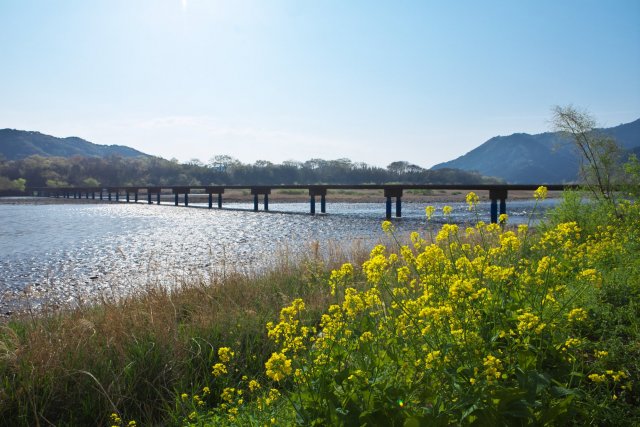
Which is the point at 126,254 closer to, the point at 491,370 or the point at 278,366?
the point at 278,366

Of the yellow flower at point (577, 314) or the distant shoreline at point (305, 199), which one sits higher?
the yellow flower at point (577, 314)

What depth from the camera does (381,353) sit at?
142 inches

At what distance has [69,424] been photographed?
5188 millimetres

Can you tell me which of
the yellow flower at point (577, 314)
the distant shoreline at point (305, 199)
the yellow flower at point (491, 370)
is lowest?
the distant shoreline at point (305, 199)

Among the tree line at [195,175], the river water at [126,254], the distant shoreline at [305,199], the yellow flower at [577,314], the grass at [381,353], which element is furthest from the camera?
the tree line at [195,175]

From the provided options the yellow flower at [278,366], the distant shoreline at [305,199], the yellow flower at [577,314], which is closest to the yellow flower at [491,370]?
the yellow flower at [577,314]

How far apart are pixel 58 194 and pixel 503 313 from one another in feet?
325

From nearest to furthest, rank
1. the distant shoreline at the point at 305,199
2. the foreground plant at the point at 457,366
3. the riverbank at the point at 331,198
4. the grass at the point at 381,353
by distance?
the foreground plant at the point at 457,366 → the grass at the point at 381,353 → the distant shoreline at the point at 305,199 → the riverbank at the point at 331,198

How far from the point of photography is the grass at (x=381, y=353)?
309cm

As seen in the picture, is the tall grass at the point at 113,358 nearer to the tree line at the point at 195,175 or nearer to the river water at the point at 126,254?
the river water at the point at 126,254

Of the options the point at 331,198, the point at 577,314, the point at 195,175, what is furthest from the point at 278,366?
the point at 195,175

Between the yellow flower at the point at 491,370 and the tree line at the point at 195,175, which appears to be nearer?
the yellow flower at the point at 491,370

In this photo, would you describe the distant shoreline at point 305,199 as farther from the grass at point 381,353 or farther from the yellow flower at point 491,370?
the yellow flower at point 491,370

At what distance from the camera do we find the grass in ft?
10.1
